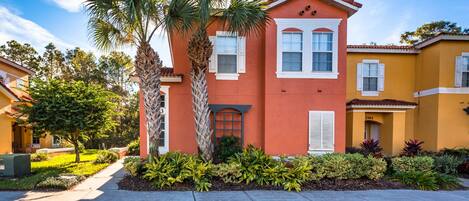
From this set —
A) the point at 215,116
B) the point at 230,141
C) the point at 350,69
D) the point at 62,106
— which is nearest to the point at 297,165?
the point at 230,141

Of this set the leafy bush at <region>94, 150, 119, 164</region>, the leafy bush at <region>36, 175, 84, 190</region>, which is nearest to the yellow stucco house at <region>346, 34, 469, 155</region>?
the leafy bush at <region>94, 150, 119, 164</region>

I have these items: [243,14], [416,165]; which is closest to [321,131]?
[416,165]

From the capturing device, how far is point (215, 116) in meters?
11.2

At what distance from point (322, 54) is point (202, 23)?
5702 millimetres

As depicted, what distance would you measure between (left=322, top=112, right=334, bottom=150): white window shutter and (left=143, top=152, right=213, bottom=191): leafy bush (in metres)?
5.63

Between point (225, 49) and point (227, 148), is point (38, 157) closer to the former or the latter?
point (227, 148)

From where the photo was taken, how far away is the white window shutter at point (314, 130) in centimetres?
1096

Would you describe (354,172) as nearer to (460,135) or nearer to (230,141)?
(230,141)

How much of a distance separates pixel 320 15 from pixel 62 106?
42.3 ft

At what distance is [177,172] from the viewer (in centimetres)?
820

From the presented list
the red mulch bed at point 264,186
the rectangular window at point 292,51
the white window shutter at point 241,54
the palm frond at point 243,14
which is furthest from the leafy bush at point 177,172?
the rectangular window at point 292,51

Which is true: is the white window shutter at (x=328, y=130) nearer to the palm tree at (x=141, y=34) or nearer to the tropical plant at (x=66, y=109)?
the palm tree at (x=141, y=34)

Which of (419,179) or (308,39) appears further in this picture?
(308,39)

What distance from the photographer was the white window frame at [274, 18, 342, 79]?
428 inches
